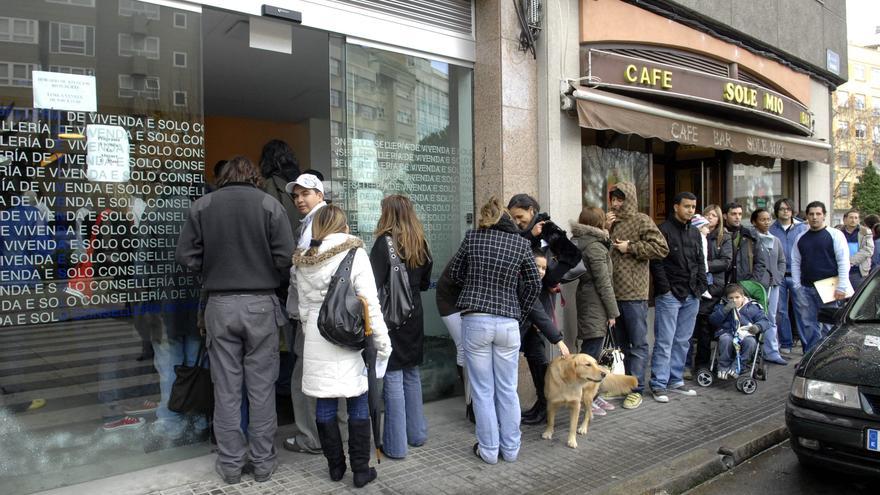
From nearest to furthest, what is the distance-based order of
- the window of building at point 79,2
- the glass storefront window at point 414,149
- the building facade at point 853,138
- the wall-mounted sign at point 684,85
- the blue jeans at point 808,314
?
1. the window of building at point 79,2
2. the glass storefront window at point 414,149
3. the wall-mounted sign at point 684,85
4. the blue jeans at point 808,314
5. the building facade at point 853,138

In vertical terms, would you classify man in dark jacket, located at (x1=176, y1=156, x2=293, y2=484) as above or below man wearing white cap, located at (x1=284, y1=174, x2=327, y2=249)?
below

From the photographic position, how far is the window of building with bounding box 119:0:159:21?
4453 mm

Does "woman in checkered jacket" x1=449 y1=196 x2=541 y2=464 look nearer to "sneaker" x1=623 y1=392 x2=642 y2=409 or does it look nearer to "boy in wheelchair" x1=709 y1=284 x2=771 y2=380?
"sneaker" x1=623 y1=392 x2=642 y2=409

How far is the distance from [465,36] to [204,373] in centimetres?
415

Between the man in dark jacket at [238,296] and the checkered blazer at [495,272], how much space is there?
1308 mm

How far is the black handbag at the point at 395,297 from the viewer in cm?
443

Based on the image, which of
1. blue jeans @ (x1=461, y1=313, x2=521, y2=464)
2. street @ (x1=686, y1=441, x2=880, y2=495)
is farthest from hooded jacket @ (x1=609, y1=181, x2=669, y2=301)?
blue jeans @ (x1=461, y1=313, x2=521, y2=464)

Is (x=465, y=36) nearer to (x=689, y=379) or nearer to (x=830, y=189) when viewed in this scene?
(x=689, y=379)

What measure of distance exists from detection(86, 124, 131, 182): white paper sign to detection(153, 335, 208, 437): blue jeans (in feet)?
4.08

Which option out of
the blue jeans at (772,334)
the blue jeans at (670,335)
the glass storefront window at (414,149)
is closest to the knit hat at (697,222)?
the blue jeans at (670,335)

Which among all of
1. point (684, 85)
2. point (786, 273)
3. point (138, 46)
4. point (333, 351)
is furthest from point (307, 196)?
point (786, 273)

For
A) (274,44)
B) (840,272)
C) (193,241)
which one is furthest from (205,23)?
(840,272)

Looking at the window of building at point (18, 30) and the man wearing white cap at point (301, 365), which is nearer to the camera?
the window of building at point (18, 30)

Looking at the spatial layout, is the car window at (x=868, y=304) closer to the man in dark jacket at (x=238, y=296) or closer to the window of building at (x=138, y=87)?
the man in dark jacket at (x=238, y=296)
